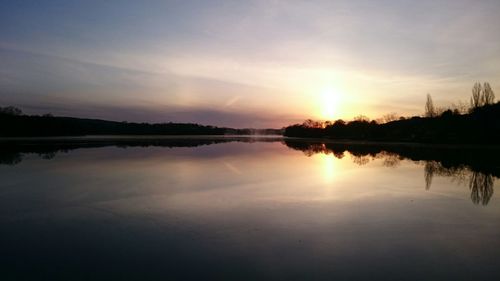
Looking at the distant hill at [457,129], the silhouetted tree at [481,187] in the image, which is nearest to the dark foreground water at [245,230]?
the silhouetted tree at [481,187]

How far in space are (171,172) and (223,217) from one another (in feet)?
31.9

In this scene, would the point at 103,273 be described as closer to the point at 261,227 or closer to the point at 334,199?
the point at 261,227

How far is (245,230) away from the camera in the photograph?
7.98 meters

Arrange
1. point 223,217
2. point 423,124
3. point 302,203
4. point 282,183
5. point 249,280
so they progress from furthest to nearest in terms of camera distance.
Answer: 1. point 423,124
2. point 282,183
3. point 302,203
4. point 223,217
5. point 249,280

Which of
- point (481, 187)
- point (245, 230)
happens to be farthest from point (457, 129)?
point (245, 230)

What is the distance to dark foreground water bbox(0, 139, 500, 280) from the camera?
5793mm

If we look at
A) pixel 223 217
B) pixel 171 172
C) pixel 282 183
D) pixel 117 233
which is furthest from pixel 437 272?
pixel 171 172

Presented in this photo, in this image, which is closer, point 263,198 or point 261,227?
point 261,227

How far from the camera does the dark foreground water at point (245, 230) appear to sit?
5793 millimetres

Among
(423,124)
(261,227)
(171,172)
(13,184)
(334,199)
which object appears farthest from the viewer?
(423,124)

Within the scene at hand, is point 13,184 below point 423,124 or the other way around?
below

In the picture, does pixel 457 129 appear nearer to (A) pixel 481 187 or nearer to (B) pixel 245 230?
(A) pixel 481 187

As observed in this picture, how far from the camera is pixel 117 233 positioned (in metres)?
7.67

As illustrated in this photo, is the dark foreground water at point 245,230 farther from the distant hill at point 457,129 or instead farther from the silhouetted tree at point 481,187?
the distant hill at point 457,129
